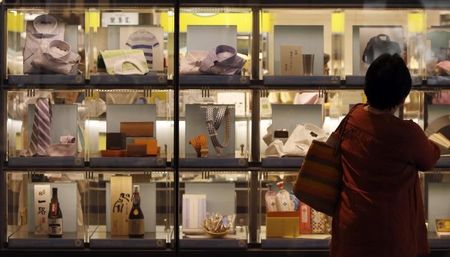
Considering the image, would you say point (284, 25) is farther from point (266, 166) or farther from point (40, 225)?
point (40, 225)

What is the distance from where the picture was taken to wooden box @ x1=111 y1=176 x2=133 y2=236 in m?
4.74

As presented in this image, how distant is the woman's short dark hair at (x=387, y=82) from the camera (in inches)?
137

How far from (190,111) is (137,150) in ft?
1.18

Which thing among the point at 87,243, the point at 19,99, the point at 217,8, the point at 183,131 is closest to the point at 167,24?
the point at 217,8

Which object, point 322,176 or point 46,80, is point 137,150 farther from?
point 322,176

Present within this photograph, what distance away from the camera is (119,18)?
4812 mm

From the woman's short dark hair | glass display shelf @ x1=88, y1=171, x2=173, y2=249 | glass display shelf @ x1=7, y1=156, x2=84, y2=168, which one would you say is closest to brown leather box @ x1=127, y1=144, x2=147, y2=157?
glass display shelf @ x1=88, y1=171, x2=173, y2=249

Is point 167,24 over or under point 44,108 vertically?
over

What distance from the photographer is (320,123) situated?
190 inches

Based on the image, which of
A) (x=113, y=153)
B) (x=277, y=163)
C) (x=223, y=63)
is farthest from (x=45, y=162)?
(x=277, y=163)

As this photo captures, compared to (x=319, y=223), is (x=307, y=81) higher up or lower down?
higher up

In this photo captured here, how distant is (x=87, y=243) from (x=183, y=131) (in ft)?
2.63

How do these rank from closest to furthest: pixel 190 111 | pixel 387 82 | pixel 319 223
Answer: pixel 387 82 → pixel 190 111 → pixel 319 223

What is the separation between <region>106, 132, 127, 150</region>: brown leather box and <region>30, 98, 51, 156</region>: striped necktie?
1.10 feet
